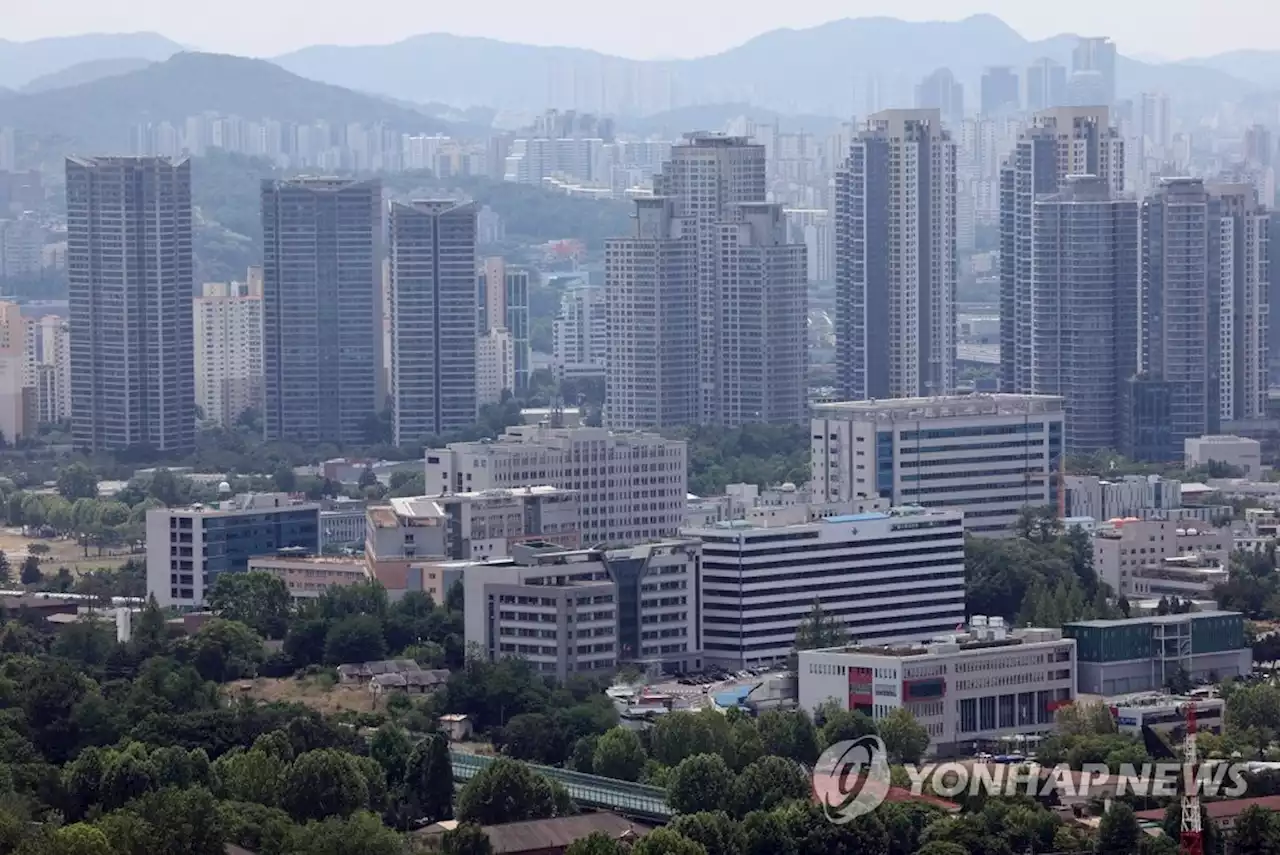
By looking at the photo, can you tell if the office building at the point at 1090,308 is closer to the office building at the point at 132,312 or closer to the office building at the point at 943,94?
the office building at the point at 132,312

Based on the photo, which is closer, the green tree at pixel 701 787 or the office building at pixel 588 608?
the green tree at pixel 701 787

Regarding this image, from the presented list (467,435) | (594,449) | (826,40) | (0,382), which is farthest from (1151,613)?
(826,40)

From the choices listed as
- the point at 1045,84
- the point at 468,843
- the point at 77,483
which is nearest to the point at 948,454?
the point at 77,483

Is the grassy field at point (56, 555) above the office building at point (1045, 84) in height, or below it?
below

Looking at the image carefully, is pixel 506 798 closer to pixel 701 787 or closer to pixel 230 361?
pixel 701 787

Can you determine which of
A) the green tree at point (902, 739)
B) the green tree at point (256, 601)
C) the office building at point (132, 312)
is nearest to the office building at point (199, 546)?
the green tree at point (256, 601)

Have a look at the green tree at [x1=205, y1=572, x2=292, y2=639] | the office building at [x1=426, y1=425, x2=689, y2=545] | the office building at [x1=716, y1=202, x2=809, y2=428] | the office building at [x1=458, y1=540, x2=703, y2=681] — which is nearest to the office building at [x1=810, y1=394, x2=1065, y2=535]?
the office building at [x1=426, y1=425, x2=689, y2=545]

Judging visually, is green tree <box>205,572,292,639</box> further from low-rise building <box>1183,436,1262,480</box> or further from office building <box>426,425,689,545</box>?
low-rise building <box>1183,436,1262,480</box>

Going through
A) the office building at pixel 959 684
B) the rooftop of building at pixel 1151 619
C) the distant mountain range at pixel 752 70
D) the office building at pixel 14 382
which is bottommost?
the office building at pixel 959 684
